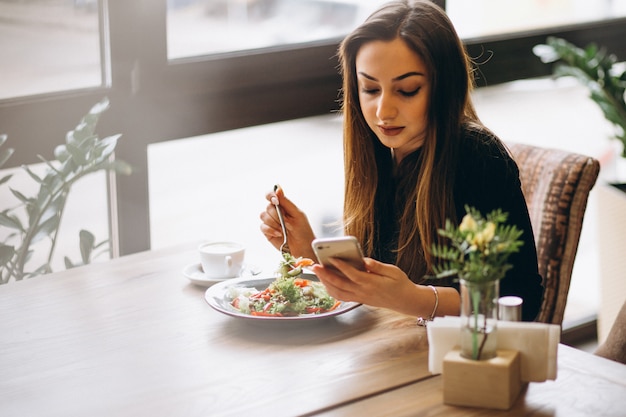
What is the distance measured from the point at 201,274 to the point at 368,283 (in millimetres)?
509

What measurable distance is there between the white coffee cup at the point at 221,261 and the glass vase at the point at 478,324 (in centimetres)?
67

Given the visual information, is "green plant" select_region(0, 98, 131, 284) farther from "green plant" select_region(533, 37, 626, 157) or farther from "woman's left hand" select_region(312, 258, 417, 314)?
"green plant" select_region(533, 37, 626, 157)

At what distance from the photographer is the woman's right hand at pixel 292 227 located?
1942 millimetres

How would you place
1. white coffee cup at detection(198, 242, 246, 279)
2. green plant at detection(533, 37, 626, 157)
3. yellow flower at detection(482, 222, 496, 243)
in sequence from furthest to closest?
green plant at detection(533, 37, 626, 157) → white coffee cup at detection(198, 242, 246, 279) → yellow flower at detection(482, 222, 496, 243)

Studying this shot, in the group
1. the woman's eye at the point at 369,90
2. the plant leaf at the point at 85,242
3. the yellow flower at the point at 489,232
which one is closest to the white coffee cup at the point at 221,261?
the woman's eye at the point at 369,90

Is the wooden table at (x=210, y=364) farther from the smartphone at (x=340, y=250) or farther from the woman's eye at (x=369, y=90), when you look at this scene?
the woman's eye at (x=369, y=90)

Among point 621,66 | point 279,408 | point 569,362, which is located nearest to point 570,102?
point 621,66

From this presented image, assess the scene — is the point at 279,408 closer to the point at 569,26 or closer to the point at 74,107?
the point at 74,107

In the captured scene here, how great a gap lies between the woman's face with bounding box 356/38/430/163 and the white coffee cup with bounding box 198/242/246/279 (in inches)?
16.1

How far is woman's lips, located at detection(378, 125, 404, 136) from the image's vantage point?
1.82 meters

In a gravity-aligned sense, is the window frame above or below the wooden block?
above

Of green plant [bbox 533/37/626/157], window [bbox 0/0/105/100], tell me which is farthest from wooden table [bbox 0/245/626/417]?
green plant [bbox 533/37/626/157]

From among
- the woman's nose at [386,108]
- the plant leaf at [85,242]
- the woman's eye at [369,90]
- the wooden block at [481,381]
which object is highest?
the woman's eye at [369,90]

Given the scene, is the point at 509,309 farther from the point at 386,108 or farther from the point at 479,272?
the point at 386,108
